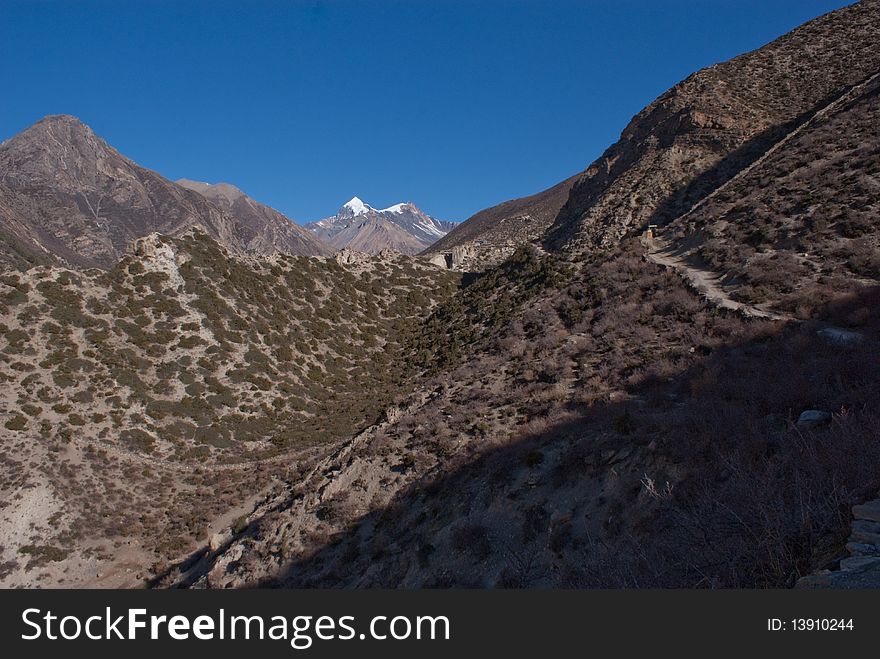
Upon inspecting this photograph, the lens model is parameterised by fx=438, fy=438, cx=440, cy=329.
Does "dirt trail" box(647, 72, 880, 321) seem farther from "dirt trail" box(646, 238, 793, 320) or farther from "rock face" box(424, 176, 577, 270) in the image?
"rock face" box(424, 176, 577, 270)

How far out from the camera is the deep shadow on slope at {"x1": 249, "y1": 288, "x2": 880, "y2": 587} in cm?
511

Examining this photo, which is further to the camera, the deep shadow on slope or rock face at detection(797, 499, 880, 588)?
the deep shadow on slope

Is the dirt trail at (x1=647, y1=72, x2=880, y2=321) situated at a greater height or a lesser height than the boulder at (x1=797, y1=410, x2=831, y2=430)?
greater

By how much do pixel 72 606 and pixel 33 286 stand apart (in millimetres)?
32729

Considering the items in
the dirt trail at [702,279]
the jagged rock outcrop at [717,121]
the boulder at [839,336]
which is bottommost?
the boulder at [839,336]

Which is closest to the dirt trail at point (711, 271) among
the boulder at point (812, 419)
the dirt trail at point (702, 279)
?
the dirt trail at point (702, 279)

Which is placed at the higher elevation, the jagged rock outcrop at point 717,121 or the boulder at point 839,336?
the jagged rock outcrop at point 717,121

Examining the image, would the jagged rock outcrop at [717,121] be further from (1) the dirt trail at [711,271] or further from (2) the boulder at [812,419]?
(2) the boulder at [812,419]

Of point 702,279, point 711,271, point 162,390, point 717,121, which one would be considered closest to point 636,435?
point 702,279

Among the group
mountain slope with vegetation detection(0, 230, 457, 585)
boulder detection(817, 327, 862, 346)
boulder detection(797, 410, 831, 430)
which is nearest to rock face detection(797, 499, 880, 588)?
boulder detection(797, 410, 831, 430)

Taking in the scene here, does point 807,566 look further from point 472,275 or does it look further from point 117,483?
point 472,275

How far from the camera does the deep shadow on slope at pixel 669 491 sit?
511 centimetres

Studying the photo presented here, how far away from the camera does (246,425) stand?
2589 cm

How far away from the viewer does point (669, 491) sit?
24.5 ft
